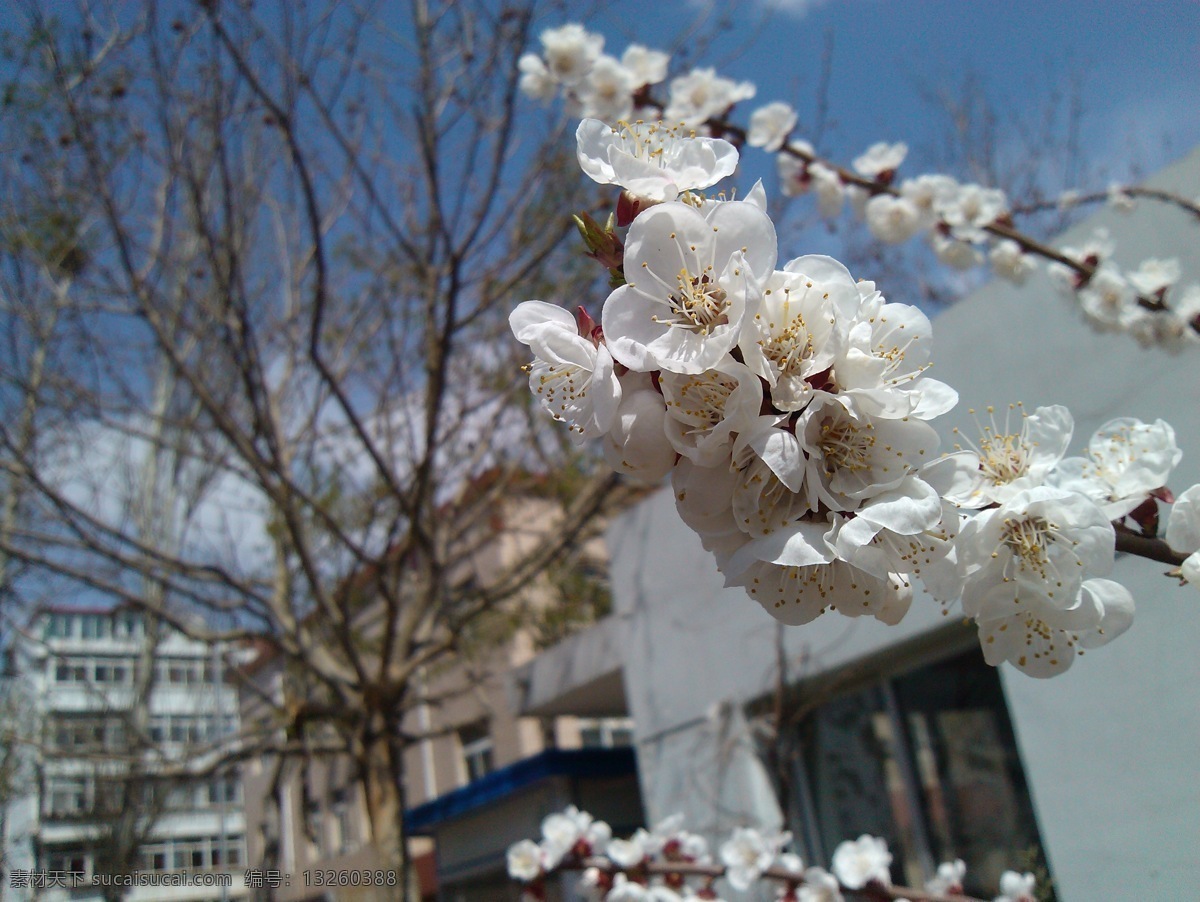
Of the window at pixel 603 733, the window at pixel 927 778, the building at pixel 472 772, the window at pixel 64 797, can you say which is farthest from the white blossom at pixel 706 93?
the window at pixel 603 733

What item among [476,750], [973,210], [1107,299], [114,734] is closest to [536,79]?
[973,210]

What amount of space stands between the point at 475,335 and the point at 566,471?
193 cm

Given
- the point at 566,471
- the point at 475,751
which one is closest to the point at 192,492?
the point at 566,471

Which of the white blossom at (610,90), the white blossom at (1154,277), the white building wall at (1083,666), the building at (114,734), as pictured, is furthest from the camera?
the building at (114,734)

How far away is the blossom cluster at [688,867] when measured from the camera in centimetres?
339

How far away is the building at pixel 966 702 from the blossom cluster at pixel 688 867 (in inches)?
23.2

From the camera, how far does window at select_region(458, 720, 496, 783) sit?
1508cm

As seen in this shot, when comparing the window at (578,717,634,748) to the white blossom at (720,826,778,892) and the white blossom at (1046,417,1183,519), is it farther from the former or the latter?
the white blossom at (1046,417,1183,519)

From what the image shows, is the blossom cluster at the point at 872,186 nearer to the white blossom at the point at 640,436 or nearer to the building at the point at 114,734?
the white blossom at the point at 640,436

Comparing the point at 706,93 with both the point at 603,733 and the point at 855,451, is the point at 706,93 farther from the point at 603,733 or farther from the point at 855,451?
the point at 603,733

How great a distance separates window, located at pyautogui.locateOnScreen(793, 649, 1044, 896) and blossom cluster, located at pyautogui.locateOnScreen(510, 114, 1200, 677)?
3.83 metres

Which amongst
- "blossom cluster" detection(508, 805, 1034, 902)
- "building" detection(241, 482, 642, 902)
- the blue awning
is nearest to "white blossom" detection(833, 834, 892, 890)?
"blossom cluster" detection(508, 805, 1034, 902)

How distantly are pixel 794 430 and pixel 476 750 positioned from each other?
50.1ft

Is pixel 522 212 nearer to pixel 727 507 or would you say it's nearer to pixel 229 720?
pixel 727 507
